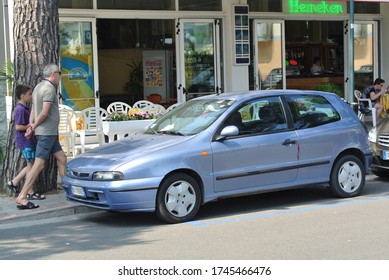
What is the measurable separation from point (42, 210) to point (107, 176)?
1.56 m

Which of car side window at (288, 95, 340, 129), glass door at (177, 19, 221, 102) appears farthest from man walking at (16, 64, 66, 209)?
glass door at (177, 19, 221, 102)

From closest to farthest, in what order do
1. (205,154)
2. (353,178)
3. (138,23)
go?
(205,154) → (353,178) → (138,23)

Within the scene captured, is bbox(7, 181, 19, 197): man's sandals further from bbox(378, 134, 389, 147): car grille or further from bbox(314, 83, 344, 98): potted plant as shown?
bbox(314, 83, 344, 98): potted plant

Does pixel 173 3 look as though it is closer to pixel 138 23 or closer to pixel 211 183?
pixel 138 23

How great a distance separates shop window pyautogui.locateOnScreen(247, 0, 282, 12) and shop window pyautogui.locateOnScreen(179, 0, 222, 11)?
996 millimetres

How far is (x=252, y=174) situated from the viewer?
778 cm

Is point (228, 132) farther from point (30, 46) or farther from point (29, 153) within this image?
point (30, 46)

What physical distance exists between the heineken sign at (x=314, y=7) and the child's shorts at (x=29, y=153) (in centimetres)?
1002

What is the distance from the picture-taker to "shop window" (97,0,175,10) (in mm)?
14211

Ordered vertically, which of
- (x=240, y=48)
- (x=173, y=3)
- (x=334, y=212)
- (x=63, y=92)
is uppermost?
(x=173, y=3)

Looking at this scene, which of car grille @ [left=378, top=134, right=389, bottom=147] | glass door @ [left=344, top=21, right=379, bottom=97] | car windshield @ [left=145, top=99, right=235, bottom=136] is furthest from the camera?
glass door @ [left=344, top=21, right=379, bottom=97]

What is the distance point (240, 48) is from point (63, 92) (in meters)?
4.68

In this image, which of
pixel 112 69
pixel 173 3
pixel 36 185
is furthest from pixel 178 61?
pixel 36 185

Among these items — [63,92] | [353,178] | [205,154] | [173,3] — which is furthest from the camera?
[173,3]
